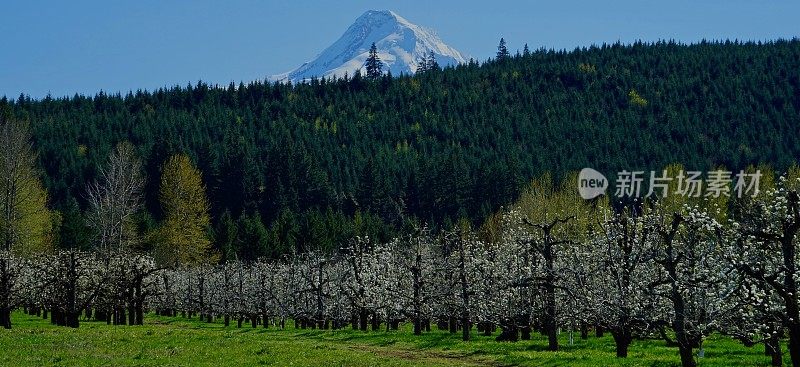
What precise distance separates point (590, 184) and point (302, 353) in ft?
333

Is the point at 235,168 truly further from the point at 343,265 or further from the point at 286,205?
the point at 343,265

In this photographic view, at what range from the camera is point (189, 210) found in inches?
3826

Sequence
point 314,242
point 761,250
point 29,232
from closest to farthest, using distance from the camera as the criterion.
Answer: point 761,250 → point 29,232 → point 314,242

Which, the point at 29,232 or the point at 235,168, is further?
the point at 235,168

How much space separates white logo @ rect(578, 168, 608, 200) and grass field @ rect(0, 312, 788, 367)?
6051cm

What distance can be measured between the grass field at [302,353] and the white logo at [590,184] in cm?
6051

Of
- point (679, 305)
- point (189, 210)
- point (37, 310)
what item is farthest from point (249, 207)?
point (679, 305)

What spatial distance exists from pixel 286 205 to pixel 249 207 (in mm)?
6634

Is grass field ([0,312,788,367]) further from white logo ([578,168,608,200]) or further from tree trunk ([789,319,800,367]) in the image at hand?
white logo ([578,168,608,200])

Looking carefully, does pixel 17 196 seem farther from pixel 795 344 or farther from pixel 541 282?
pixel 795 344

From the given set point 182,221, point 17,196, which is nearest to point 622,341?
point 17,196

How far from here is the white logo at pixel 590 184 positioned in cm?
11080

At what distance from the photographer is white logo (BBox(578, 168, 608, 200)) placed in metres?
111

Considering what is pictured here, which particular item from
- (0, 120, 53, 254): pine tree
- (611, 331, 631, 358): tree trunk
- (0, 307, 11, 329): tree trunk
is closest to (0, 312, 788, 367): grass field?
(611, 331, 631, 358): tree trunk
